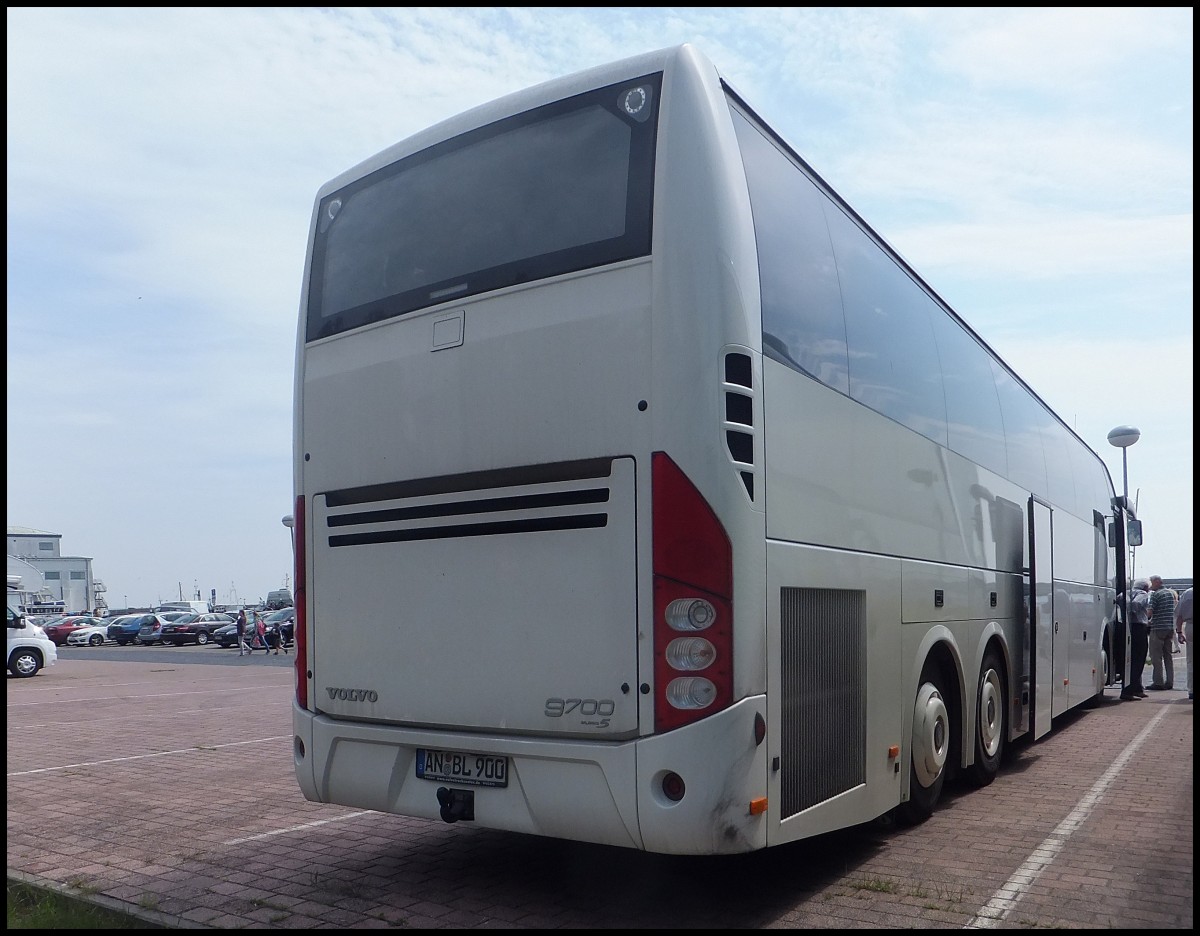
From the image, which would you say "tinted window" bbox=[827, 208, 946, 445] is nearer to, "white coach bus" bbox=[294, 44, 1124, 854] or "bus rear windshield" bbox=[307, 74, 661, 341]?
"white coach bus" bbox=[294, 44, 1124, 854]

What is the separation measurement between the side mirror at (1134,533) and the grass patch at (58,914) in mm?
16074

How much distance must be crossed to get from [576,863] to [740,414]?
9.57 ft

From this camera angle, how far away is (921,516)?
23.5 feet

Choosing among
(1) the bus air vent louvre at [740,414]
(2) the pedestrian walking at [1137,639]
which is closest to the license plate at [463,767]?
(1) the bus air vent louvre at [740,414]

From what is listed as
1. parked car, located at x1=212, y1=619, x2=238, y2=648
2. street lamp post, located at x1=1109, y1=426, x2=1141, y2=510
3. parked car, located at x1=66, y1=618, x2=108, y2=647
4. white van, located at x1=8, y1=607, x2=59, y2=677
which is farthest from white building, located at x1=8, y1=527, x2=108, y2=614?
street lamp post, located at x1=1109, y1=426, x2=1141, y2=510

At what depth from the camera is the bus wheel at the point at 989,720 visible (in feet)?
27.8

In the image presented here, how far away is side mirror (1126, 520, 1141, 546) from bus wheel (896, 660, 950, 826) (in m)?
11.6

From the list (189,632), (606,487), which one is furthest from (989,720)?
(189,632)

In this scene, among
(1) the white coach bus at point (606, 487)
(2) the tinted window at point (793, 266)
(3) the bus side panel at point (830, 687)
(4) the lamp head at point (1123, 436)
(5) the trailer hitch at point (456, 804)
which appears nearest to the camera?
(1) the white coach bus at point (606, 487)

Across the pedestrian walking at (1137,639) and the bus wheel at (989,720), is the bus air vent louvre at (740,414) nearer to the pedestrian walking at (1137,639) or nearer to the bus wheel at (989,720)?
the bus wheel at (989,720)

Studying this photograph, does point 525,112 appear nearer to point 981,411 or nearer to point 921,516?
point 921,516

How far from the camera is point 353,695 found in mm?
5875

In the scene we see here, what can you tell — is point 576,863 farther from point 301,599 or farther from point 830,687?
point 301,599

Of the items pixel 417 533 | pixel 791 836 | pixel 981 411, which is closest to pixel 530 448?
pixel 417 533
